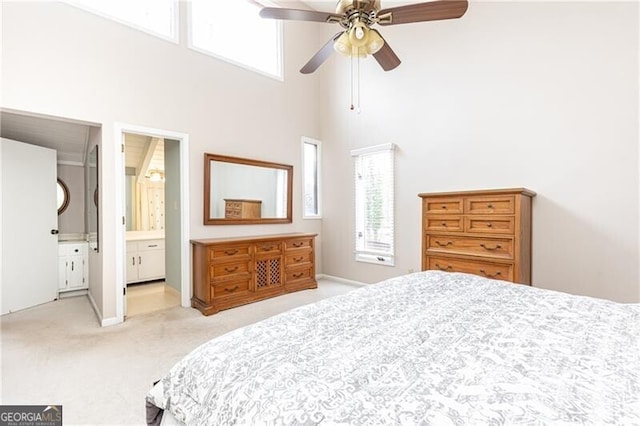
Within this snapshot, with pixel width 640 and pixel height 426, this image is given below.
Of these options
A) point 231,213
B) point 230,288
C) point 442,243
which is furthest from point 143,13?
point 442,243

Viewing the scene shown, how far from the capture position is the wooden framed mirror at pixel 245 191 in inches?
157

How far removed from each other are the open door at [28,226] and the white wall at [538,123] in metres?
4.52

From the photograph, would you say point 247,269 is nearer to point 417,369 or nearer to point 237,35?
point 417,369

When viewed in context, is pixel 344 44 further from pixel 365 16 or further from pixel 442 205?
pixel 442 205

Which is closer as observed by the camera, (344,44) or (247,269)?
(344,44)

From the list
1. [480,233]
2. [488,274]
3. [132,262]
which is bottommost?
[132,262]

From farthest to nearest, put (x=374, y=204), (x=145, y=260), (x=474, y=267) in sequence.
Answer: (x=145, y=260), (x=374, y=204), (x=474, y=267)

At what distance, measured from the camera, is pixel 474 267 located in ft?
9.91

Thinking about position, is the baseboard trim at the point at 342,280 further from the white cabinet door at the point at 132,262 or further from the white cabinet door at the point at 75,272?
the white cabinet door at the point at 75,272

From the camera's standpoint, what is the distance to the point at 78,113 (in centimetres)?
297

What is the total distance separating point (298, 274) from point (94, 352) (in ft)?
8.16

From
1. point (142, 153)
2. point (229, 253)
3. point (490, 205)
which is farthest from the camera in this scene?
point (142, 153)

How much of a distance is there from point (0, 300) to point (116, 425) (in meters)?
3.01

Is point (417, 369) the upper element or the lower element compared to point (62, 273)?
upper
